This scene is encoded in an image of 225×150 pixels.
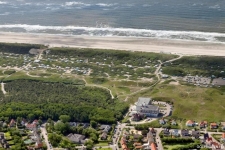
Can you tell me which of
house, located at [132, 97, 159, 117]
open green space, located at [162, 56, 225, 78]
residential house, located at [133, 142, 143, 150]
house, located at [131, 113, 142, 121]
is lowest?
residential house, located at [133, 142, 143, 150]

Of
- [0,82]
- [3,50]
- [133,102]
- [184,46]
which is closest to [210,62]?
[184,46]

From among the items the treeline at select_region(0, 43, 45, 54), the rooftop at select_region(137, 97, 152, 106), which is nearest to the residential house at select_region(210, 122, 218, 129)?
the rooftop at select_region(137, 97, 152, 106)

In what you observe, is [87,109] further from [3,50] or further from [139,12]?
[139,12]

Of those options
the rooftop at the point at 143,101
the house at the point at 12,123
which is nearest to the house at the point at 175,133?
the rooftop at the point at 143,101

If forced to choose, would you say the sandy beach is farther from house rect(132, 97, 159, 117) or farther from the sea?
house rect(132, 97, 159, 117)

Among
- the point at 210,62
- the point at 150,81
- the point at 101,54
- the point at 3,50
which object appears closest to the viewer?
the point at 150,81

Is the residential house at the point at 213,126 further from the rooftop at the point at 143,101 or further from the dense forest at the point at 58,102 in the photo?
the dense forest at the point at 58,102
